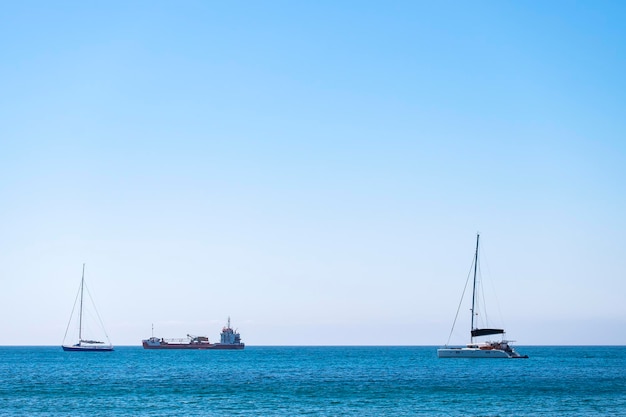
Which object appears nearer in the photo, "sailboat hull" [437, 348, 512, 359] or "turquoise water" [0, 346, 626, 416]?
"turquoise water" [0, 346, 626, 416]

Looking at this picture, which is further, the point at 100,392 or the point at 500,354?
the point at 500,354

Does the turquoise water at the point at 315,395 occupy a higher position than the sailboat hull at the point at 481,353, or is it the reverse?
the sailboat hull at the point at 481,353

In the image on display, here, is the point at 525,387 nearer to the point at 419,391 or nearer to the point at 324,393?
the point at 419,391

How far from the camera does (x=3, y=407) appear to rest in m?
59.6

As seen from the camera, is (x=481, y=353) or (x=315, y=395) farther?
(x=481, y=353)

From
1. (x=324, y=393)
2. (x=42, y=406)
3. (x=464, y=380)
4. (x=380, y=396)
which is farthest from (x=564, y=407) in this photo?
(x=42, y=406)

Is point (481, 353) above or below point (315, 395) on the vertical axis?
above

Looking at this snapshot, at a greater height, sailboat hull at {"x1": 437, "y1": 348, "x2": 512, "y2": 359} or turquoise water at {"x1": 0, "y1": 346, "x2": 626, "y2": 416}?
sailboat hull at {"x1": 437, "y1": 348, "x2": 512, "y2": 359}

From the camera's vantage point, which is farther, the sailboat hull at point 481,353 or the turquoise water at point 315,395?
the sailboat hull at point 481,353

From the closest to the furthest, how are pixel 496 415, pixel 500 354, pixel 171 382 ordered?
pixel 496 415 < pixel 171 382 < pixel 500 354

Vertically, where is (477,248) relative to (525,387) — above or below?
above

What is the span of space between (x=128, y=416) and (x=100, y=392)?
2085 cm

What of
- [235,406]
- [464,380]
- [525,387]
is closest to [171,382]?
[235,406]

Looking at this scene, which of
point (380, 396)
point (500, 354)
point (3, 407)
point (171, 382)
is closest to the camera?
point (3, 407)
